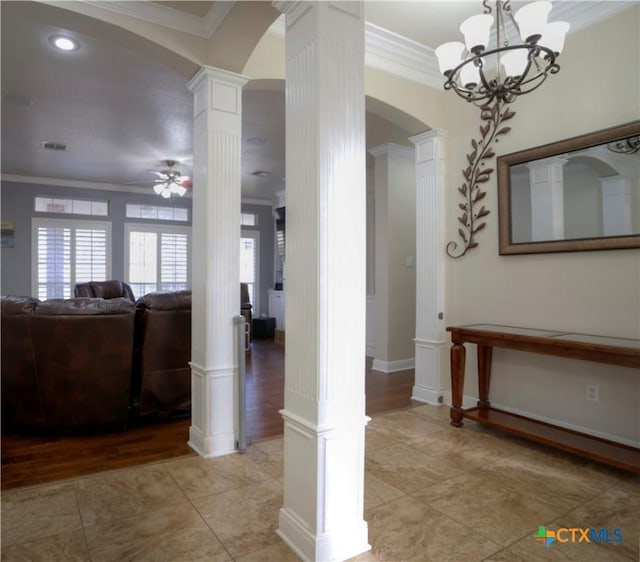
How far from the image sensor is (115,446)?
9.62 ft

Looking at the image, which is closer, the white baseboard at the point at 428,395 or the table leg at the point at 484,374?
the table leg at the point at 484,374

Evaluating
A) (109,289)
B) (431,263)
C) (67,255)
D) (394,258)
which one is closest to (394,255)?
(394,258)

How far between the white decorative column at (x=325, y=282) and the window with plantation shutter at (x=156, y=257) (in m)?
7.01

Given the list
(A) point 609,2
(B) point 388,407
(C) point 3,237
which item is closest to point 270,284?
(C) point 3,237

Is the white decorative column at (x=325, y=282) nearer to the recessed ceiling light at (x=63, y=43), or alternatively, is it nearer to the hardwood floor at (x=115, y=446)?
the hardwood floor at (x=115, y=446)

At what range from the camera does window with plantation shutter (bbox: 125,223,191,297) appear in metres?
8.01

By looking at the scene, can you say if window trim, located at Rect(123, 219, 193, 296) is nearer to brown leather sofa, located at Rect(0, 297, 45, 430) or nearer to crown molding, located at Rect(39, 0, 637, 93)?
brown leather sofa, located at Rect(0, 297, 45, 430)

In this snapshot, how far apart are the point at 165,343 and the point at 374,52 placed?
2.86 meters

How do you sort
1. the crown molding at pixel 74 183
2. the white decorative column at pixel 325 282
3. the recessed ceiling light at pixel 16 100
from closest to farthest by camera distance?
the white decorative column at pixel 325 282
the recessed ceiling light at pixel 16 100
the crown molding at pixel 74 183

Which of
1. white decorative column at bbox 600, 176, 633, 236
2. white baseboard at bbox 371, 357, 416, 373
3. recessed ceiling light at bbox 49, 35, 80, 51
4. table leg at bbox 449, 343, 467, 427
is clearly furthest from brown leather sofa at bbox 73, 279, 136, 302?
white decorative column at bbox 600, 176, 633, 236

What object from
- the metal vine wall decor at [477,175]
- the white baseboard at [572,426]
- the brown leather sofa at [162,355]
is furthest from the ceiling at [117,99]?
the white baseboard at [572,426]

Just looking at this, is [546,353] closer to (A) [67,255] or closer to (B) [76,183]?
(A) [67,255]

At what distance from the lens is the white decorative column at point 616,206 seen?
8.76ft

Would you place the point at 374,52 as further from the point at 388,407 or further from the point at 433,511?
the point at 433,511
